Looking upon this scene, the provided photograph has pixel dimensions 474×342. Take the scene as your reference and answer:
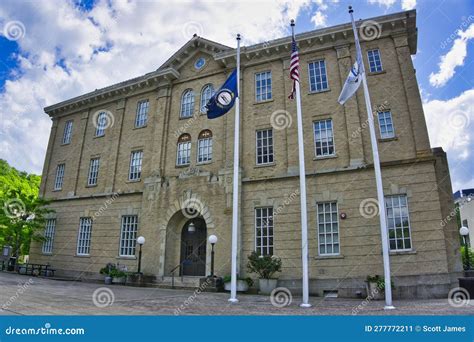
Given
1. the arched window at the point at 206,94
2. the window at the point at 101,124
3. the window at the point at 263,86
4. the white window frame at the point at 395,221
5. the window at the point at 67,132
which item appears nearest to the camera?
the white window frame at the point at 395,221

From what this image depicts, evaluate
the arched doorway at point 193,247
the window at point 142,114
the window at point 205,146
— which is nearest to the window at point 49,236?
the window at point 142,114

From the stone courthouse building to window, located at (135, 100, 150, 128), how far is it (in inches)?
6.2

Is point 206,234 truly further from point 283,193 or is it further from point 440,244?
point 440,244

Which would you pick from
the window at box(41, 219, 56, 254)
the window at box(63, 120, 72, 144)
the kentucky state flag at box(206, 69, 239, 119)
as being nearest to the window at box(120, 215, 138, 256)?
the window at box(41, 219, 56, 254)

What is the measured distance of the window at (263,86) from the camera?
18953 millimetres

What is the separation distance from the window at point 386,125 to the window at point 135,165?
47.6ft

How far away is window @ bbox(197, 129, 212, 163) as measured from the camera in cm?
1939

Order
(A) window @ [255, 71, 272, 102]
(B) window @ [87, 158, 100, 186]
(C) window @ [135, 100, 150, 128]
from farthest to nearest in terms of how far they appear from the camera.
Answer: (B) window @ [87, 158, 100, 186], (C) window @ [135, 100, 150, 128], (A) window @ [255, 71, 272, 102]

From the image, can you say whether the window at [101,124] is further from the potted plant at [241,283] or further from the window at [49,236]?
the potted plant at [241,283]

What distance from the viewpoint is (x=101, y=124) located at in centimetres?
2462

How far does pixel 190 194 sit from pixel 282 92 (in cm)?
770

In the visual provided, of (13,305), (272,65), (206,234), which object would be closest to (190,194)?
(206,234)

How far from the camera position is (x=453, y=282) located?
13453 mm

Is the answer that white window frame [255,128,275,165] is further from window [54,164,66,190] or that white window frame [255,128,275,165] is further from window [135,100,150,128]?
window [54,164,66,190]
